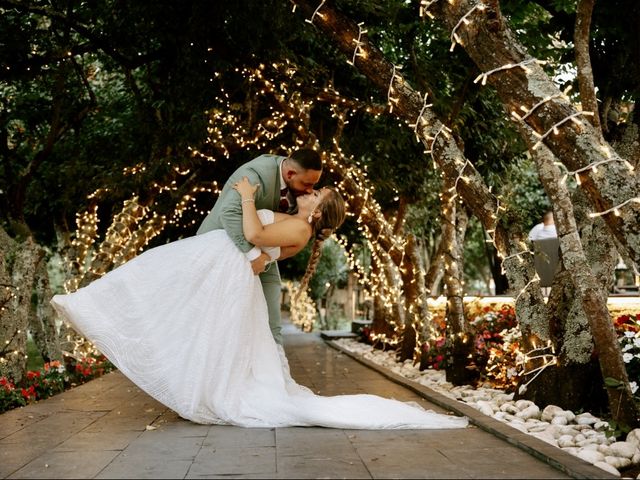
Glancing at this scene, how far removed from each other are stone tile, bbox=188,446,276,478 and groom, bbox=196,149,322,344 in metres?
1.77

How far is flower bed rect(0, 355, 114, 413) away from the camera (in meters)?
6.50

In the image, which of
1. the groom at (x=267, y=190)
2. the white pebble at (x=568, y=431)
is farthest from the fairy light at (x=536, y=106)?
the white pebble at (x=568, y=431)

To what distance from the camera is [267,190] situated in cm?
579

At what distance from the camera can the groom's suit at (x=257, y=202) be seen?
5.55 meters

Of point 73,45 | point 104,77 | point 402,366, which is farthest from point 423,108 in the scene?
point 104,77

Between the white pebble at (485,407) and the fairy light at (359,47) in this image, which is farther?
the fairy light at (359,47)

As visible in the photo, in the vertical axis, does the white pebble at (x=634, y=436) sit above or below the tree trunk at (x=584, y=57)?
below

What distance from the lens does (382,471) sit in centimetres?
369

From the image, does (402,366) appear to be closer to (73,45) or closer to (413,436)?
(413,436)

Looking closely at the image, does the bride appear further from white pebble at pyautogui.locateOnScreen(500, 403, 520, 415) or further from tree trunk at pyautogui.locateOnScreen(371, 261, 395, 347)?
tree trunk at pyautogui.locateOnScreen(371, 261, 395, 347)

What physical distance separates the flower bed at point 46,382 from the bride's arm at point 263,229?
2.90 metres

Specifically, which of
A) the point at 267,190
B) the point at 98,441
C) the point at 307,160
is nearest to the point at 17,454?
the point at 98,441

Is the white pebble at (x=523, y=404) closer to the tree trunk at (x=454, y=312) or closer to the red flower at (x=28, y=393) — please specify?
the tree trunk at (x=454, y=312)

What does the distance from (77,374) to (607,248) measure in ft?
22.4
